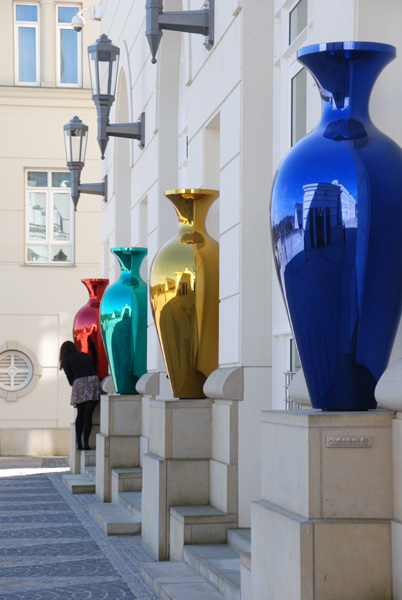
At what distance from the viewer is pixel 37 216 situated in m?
18.6

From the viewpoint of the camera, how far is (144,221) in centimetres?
1132

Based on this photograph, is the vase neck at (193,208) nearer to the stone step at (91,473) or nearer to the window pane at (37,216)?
the stone step at (91,473)

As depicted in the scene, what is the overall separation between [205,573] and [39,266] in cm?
1313

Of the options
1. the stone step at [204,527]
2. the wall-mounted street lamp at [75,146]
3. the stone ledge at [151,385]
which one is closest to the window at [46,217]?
the wall-mounted street lamp at [75,146]

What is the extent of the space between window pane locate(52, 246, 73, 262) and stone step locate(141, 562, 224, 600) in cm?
1288

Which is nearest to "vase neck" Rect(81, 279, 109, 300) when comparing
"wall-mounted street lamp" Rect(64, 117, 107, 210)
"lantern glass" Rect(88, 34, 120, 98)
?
"wall-mounted street lamp" Rect(64, 117, 107, 210)

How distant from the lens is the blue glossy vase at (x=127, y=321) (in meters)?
9.92

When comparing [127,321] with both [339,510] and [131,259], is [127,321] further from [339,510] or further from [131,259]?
[339,510]

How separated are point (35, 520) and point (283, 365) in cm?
355

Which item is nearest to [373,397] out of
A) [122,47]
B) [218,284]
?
[218,284]

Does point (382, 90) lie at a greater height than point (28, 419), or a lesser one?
greater

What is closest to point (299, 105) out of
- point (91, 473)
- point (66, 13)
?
point (91, 473)

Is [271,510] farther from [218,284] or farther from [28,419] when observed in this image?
[28,419]

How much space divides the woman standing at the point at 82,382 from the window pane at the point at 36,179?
6880 mm
